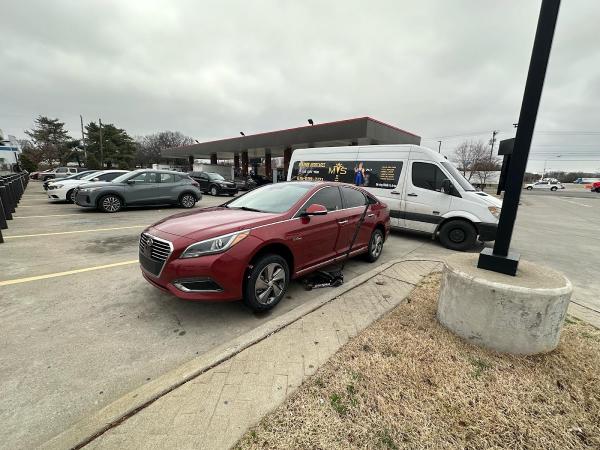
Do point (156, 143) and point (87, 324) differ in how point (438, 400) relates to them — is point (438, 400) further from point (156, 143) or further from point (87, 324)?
point (156, 143)

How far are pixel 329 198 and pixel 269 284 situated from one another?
5.75 feet

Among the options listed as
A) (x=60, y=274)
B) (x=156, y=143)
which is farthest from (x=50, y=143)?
(x=60, y=274)

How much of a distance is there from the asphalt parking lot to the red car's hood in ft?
3.11

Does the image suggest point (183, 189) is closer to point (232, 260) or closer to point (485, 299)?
point (232, 260)

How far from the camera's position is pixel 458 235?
6.61 metres

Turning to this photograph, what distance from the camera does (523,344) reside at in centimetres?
244

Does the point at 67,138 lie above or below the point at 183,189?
above

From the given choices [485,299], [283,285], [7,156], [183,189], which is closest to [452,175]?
[485,299]

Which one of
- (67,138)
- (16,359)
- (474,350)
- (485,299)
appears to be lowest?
(16,359)

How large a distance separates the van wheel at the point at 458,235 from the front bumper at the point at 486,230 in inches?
4.8

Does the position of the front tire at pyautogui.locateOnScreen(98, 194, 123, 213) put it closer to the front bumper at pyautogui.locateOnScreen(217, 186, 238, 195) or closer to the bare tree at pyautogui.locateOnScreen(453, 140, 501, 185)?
the front bumper at pyautogui.locateOnScreen(217, 186, 238, 195)

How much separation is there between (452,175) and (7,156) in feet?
116

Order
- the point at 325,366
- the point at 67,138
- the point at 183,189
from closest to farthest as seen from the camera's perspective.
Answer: the point at 325,366
the point at 183,189
the point at 67,138

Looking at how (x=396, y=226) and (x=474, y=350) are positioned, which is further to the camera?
(x=396, y=226)
